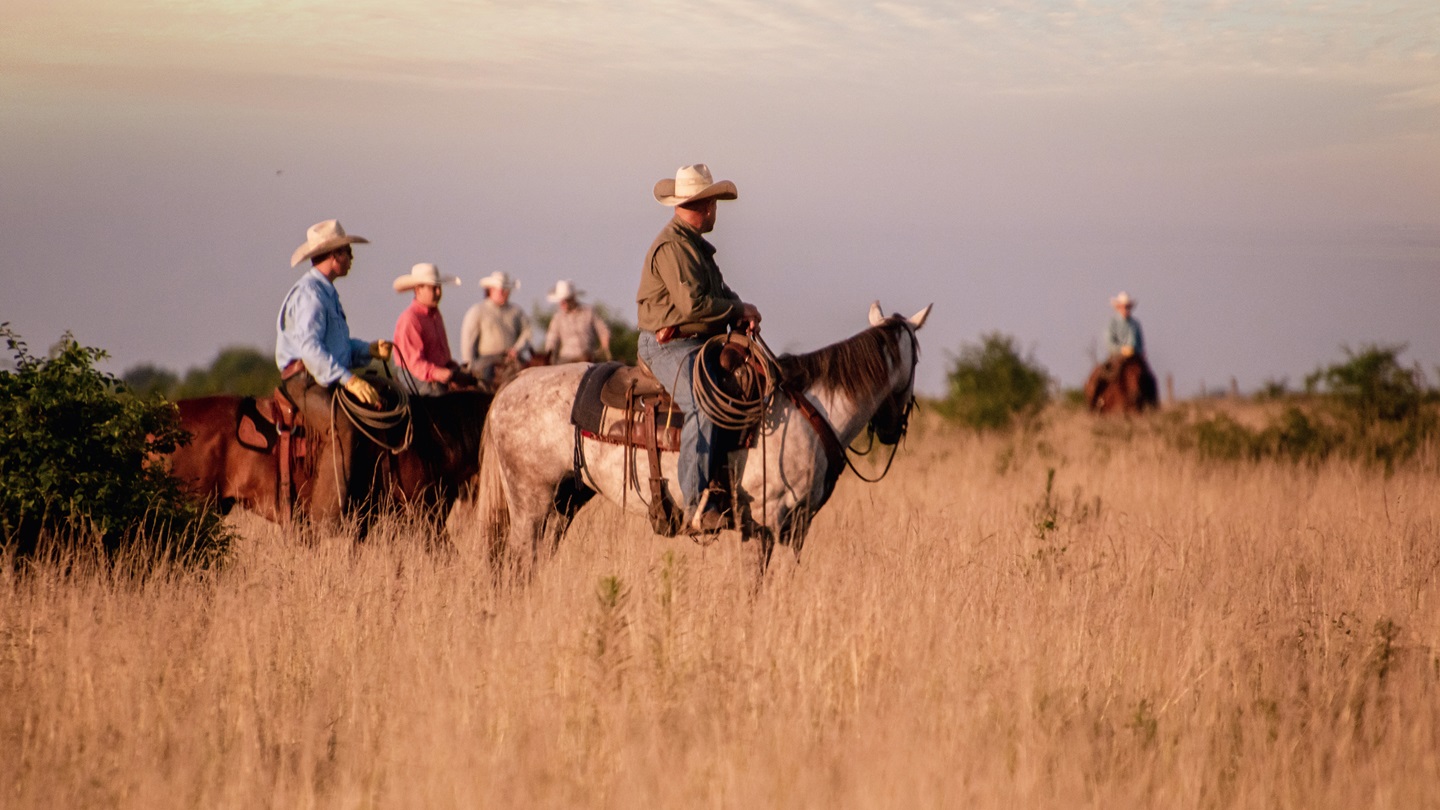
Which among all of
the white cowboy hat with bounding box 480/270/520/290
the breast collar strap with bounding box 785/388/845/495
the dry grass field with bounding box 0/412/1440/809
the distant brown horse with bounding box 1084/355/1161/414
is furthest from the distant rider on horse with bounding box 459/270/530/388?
the distant brown horse with bounding box 1084/355/1161/414

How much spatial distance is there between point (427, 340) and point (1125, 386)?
1414 cm

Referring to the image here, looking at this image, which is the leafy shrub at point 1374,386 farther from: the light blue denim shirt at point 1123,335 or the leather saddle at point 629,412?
the leather saddle at point 629,412

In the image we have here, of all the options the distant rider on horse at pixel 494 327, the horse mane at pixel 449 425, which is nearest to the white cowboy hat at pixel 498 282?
the distant rider on horse at pixel 494 327

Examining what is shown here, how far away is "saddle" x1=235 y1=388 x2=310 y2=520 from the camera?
8406 mm

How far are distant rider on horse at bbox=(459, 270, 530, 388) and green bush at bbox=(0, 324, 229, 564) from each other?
679cm

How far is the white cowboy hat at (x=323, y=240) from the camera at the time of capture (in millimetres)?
8109

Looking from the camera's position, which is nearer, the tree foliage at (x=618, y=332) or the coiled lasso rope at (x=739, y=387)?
the coiled lasso rope at (x=739, y=387)

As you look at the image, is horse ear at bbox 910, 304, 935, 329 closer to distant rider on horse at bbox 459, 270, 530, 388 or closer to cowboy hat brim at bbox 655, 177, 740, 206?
cowboy hat brim at bbox 655, 177, 740, 206

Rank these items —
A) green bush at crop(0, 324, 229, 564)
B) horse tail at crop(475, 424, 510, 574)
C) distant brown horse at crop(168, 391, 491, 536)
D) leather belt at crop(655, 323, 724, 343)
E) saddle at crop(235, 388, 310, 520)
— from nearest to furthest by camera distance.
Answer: green bush at crop(0, 324, 229, 564), leather belt at crop(655, 323, 724, 343), horse tail at crop(475, 424, 510, 574), distant brown horse at crop(168, 391, 491, 536), saddle at crop(235, 388, 310, 520)

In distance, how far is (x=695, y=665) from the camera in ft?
17.9

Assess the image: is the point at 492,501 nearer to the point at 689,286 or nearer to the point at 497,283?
the point at 689,286

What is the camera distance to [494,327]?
14.6 metres

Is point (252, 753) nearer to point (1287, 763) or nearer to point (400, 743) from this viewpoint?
point (400, 743)

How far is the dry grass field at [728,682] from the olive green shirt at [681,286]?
136 cm
